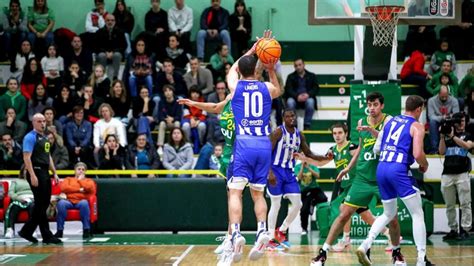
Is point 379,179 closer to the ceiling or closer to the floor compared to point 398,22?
closer to the floor

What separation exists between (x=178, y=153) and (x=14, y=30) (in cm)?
635

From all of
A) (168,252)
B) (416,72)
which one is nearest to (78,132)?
(168,252)

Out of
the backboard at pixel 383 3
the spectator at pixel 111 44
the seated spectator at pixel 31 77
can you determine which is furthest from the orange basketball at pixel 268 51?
the spectator at pixel 111 44

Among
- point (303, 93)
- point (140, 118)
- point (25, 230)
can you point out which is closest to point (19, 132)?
point (140, 118)

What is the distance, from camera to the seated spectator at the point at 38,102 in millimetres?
20500

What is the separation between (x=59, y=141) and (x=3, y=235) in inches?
93.0

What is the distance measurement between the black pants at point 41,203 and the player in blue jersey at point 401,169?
6.36 metres

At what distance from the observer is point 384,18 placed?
1461cm

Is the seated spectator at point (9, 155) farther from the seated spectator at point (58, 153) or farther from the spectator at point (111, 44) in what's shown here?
the spectator at point (111, 44)

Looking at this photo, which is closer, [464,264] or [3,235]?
[464,264]

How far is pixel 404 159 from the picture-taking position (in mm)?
11789

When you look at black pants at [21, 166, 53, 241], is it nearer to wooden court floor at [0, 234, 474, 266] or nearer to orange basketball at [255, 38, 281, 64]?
wooden court floor at [0, 234, 474, 266]

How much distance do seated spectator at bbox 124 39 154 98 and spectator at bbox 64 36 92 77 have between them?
1.10m

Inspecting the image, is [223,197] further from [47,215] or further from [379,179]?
[379,179]
